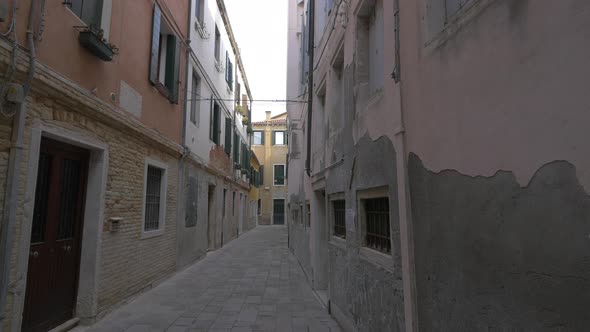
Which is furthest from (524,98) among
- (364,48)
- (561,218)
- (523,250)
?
(364,48)

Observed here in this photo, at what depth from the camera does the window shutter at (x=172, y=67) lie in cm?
835

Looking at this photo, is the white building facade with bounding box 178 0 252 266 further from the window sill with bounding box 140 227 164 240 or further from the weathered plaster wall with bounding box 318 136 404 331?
the weathered plaster wall with bounding box 318 136 404 331

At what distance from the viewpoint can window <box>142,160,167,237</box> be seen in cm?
719

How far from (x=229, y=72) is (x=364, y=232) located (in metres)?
13.4

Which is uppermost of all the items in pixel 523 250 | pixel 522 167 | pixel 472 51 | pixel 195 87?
pixel 195 87

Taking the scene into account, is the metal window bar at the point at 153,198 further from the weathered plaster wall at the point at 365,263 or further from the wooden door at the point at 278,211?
the wooden door at the point at 278,211

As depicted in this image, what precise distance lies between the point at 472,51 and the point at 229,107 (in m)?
15.3

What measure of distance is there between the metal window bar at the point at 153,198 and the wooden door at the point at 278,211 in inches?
1009

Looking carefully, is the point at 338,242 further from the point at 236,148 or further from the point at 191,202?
the point at 236,148

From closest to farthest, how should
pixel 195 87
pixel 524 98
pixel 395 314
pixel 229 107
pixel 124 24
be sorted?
pixel 524 98 < pixel 395 314 < pixel 124 24 < pixel 195 87 < pixel 229 107

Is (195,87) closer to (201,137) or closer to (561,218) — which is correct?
(201,137)

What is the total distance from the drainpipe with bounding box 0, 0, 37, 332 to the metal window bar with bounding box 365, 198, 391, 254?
3.67 metres

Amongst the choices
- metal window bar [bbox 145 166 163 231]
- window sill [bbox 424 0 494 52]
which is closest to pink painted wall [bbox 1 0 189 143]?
metal window bar [bbox 145 166 163 231]

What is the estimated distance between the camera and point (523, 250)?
1.66 meters
